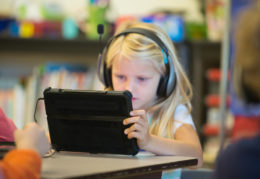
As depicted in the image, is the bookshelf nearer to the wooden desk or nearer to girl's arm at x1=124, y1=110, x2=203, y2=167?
girl's arm at x1=124, y1=110, x2=203, y2=167

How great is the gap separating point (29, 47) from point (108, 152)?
1.89 m

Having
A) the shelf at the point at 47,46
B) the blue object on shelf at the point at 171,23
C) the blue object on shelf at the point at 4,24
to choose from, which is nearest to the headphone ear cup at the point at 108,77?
the blue object on shelf at the point at 171,23

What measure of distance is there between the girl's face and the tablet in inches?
14.1

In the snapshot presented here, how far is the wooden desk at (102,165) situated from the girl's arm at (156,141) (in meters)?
0.06

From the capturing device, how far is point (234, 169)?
67 centimetres

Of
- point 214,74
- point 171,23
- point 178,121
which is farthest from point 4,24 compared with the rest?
point 178,121

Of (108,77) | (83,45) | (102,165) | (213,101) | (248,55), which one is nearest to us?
(248,55)

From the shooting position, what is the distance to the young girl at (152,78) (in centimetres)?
144

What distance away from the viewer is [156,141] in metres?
1.17

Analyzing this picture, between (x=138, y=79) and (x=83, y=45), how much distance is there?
1451 mm

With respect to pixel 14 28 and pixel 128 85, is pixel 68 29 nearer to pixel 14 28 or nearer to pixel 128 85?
pixel 14 28

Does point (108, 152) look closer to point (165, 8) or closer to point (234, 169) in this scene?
point (234, 169)

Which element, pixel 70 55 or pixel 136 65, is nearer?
pixel 136 65

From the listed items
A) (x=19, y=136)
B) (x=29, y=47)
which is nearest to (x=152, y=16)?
(x=29, y=47)
